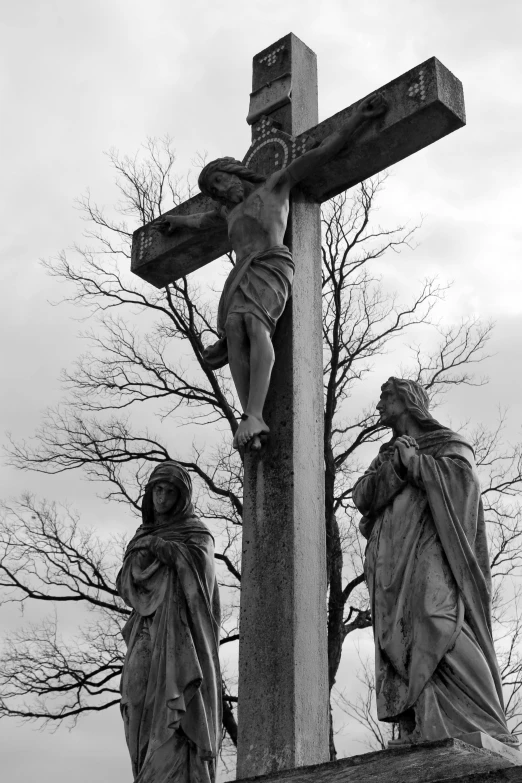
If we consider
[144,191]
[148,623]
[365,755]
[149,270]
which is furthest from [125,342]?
[365,755]

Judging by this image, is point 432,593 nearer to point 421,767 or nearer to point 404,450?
point 404,450

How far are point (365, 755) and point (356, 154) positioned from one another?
354 centimetres

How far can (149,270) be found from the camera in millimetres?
7195

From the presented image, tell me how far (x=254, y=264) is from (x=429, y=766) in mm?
3178

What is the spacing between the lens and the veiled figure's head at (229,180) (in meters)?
6.32

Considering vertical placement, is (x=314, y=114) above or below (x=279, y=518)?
above

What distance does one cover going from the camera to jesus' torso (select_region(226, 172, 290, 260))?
6.05m

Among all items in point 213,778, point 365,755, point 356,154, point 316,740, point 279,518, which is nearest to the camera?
point 365,755

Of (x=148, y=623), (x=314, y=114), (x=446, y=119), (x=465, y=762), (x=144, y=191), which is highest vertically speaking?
(x=144, y=191)

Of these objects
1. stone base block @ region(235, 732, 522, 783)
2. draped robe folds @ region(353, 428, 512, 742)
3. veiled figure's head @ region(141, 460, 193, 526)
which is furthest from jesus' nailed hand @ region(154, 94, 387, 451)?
stone base block @ region(235, 732, 522, 783)

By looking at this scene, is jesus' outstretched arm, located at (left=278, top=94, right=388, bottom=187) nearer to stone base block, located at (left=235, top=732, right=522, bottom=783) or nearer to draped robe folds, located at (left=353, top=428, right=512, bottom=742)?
draped robe folds, located at (left=353, top=428, right=512, bottom=742)

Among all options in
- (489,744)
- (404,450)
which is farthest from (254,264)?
(489,744)

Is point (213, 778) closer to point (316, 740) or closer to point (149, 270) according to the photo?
point (316, 740)

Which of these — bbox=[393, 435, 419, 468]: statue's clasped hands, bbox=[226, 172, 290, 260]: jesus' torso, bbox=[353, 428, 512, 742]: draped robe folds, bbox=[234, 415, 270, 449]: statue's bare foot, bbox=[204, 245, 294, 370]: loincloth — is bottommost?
bbox=[353, 428, 512, 742]: draped robe folds
